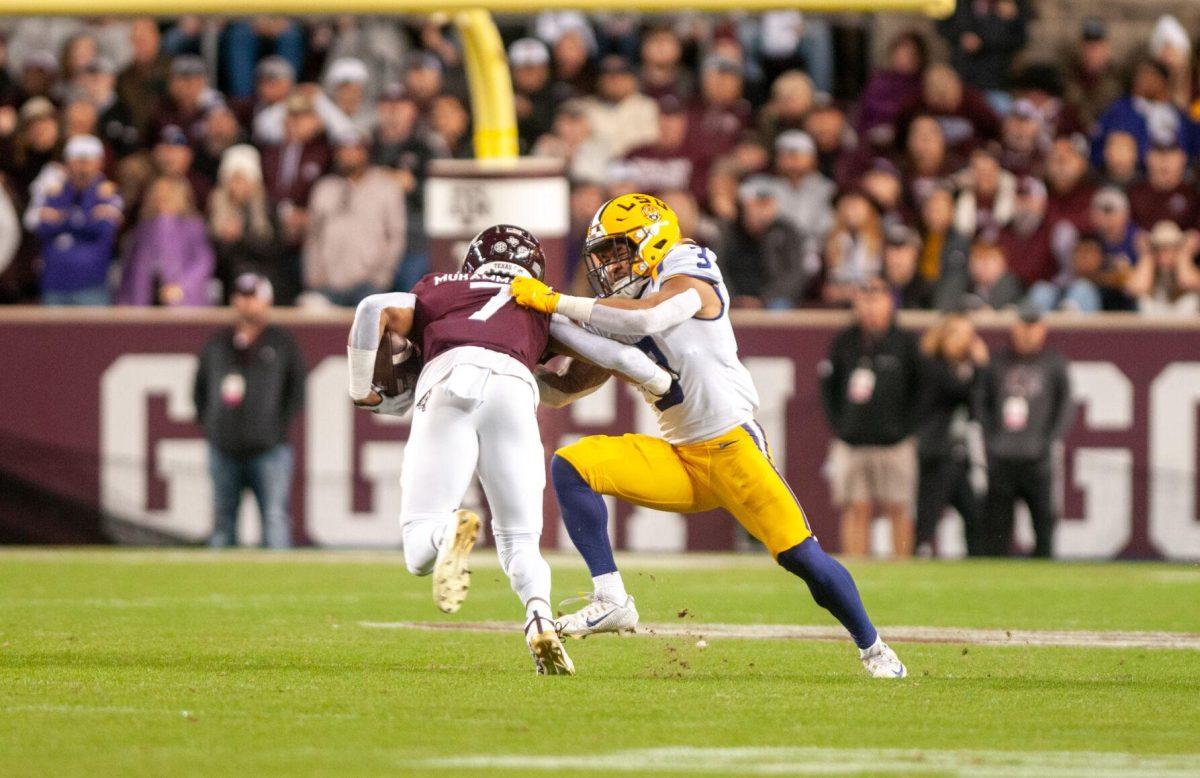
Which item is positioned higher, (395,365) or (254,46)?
(254,46)

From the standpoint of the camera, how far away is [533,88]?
17359 mm

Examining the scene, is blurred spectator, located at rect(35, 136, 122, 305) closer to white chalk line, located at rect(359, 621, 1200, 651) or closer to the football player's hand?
white chalk line, located at rect(359, 621, 1200, 651)

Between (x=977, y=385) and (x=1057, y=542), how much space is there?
124 cm

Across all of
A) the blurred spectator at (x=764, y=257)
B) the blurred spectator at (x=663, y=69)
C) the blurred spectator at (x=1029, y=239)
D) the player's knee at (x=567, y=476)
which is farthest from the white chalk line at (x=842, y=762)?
the blurred spectator at (x=663, y=69)

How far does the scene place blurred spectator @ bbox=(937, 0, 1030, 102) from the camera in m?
17.7

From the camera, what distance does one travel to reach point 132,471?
51.8 feet

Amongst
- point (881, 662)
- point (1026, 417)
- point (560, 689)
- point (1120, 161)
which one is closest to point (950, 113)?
point (1120, 161)

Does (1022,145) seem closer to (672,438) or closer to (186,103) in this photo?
(186,103)

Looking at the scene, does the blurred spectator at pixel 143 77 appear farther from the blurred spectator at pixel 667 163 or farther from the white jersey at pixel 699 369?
the white jersey at pixel 699 369

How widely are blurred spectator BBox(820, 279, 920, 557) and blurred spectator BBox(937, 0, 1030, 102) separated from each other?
3.19 meters

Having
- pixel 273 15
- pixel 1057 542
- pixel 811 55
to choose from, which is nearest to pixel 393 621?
pixel 273 15

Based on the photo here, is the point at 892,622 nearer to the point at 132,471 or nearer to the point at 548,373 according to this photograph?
the point at 548,373

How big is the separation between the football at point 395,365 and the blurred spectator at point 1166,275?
846 cm

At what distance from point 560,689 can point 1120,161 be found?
9.87 meters
